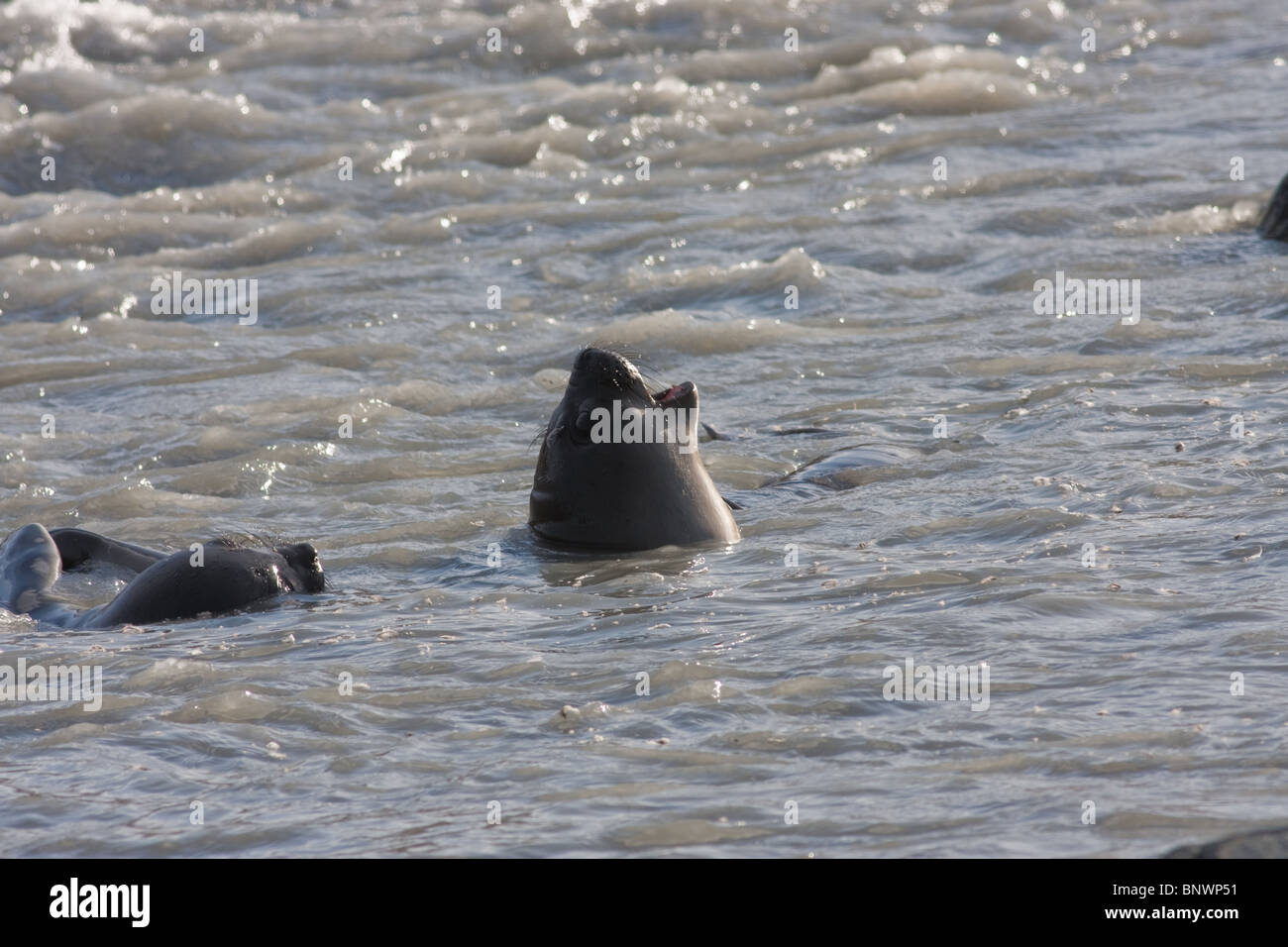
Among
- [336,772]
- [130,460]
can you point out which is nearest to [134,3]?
[130,460]

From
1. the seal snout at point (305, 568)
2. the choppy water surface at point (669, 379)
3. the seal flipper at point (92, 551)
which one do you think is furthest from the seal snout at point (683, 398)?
the seal flipper at point (92, 551)

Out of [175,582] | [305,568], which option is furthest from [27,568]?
[305,568]

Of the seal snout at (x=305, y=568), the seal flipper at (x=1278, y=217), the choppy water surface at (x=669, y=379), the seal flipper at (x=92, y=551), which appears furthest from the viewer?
the seal flipper at (x=1278, y=217)

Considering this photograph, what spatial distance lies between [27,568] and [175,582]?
81 cm

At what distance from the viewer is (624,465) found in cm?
613

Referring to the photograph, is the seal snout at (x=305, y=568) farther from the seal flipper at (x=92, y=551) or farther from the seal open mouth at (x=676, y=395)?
the seal open mouth at (x=676, y=395)

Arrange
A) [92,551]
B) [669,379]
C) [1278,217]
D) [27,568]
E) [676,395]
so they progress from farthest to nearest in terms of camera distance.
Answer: [1278,217] < [669,379] < [92,551] < [676,395] < [27,568]

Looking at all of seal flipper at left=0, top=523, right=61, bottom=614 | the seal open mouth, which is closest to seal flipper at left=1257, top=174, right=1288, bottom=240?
the seal open mouth

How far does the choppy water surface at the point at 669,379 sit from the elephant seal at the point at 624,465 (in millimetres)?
187

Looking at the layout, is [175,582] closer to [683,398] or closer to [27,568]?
[27,568]

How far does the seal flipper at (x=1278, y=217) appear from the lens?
1033 centimetres

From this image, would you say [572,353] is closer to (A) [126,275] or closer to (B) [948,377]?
(B) [948,377]

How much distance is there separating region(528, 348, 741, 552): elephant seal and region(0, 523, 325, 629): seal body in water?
92 cm

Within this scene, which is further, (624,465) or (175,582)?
(624,465)
